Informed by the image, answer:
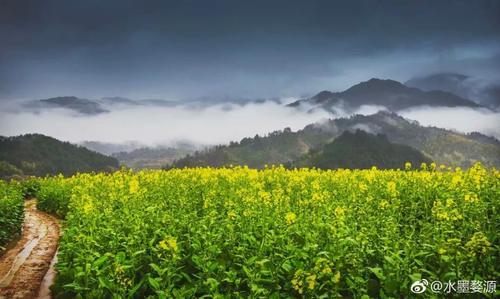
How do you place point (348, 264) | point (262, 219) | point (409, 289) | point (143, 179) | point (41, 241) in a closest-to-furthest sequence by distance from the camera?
point (409, 289) < point (348, 264) < point (262, 219) < point (41, 241) < point (143, 179)

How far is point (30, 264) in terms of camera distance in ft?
45.0

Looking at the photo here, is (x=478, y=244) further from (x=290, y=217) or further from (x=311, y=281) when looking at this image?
(x=290, y=217)

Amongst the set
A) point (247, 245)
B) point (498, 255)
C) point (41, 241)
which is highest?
point (247, 245)

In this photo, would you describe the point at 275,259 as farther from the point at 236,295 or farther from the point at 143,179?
the point at 143,179

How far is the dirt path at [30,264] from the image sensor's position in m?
11.0

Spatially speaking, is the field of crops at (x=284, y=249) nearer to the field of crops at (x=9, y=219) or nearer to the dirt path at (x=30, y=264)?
the dirt path at (x=30, y=264)

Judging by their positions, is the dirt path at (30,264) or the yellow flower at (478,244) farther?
the dirt path at (30,264)

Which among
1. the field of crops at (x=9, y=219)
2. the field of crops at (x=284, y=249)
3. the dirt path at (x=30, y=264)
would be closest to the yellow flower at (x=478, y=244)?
the field of crops at (x=284, y=249)

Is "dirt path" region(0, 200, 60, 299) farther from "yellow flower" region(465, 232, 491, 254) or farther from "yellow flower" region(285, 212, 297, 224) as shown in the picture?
"yellow flower" region(465, 232, 491, 254)

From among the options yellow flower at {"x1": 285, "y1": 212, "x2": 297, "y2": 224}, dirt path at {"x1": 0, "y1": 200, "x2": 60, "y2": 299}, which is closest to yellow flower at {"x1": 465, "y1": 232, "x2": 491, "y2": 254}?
yellow flower at {"x1": 285, "y1": 212, "x2": 297, "y2": 224}

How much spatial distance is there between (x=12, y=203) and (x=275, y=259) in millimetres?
15433

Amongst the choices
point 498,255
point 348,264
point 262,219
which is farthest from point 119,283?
point 498,255

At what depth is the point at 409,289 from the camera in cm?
566

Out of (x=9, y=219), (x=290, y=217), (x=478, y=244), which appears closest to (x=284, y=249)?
(x=290, y=217)
